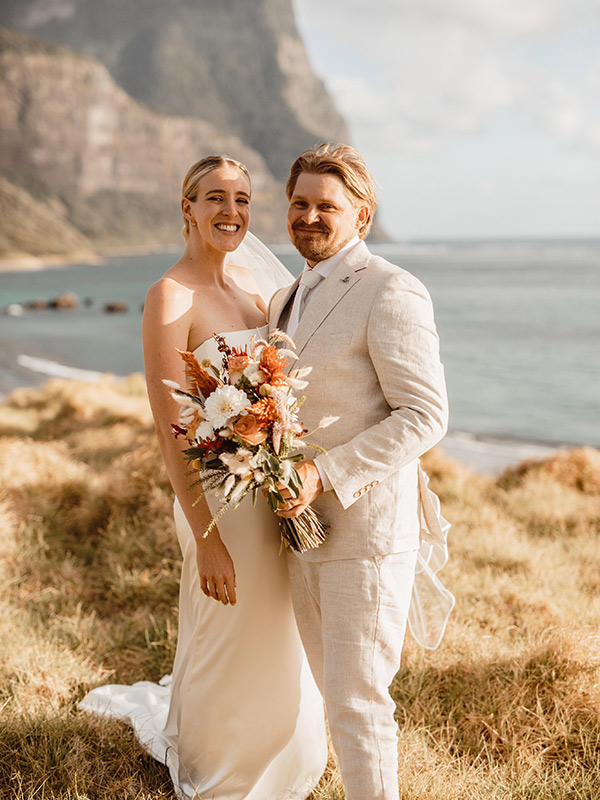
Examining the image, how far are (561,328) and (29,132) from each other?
14582 cm

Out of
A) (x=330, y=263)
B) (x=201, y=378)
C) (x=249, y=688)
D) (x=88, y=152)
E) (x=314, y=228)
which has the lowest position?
(x=249, y=688)

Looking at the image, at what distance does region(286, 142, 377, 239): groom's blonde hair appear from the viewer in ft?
9.39

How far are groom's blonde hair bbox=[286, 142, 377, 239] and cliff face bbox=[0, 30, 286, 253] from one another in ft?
469

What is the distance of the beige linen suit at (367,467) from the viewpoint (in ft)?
8.73

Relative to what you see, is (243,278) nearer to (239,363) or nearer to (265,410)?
(239,363)

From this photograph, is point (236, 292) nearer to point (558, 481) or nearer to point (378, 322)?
point (378, 322)

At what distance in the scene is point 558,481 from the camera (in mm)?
9164

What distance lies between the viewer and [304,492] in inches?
103

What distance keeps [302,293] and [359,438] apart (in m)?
0.73

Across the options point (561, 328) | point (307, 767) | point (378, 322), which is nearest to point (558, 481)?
point (307, 767)

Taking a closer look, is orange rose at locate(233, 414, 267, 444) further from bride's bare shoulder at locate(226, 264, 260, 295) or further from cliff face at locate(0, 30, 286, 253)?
cliff face at locate(0, 30, 286, 253)

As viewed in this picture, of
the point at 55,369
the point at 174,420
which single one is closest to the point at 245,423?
the point at 174,420

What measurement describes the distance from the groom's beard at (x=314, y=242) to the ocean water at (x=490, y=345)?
13.8m

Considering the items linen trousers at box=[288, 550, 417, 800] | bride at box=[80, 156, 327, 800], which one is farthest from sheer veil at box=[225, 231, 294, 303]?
linen trousers at box=[288, 550, 417, 800]
